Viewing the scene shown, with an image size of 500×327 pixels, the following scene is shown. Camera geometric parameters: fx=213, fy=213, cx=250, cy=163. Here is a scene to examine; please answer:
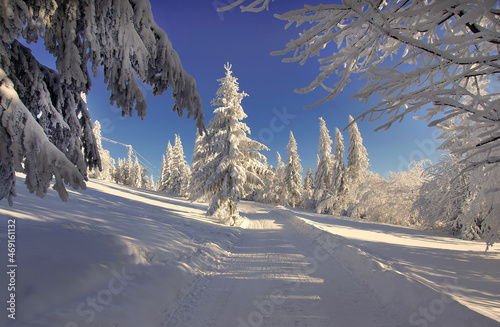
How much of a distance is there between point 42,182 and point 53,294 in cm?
175

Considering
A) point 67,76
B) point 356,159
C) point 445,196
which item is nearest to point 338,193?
point 356,159

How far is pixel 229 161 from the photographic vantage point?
1415 cm

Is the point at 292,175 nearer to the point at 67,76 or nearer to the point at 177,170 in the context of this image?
the point at 177,170

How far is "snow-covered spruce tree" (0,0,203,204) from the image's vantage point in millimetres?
2092

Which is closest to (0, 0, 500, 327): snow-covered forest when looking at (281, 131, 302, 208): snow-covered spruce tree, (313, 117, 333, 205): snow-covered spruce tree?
(313, 117, 333, 205): snow-covered spruce tree

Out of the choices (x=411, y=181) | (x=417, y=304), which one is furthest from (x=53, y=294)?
(x=411, y=181)

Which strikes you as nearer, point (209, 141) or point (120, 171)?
point (209, 141)

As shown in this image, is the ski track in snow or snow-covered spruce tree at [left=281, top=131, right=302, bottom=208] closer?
the ski track in snow

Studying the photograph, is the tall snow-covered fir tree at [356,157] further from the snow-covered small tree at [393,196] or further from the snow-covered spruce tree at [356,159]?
the snow-covered small tree at [393,196]

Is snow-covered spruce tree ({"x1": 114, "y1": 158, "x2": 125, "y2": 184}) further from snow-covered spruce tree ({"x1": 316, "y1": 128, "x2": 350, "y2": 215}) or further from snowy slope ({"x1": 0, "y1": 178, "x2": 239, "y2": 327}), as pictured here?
snowy slope ({"x1": 0, "y1": 178, "x2": 239, "y2": 327})

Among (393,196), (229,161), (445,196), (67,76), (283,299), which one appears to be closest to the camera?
(67,76)

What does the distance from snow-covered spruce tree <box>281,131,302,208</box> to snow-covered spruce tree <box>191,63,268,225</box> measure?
2362 cm

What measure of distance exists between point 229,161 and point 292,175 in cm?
2630

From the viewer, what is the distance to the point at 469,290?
4.07 m
